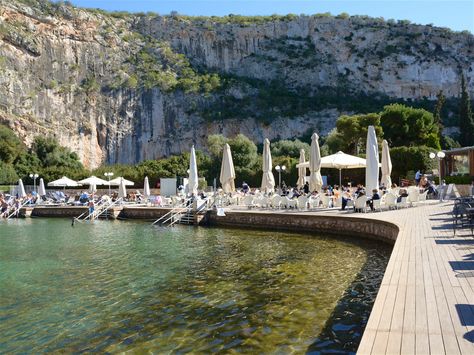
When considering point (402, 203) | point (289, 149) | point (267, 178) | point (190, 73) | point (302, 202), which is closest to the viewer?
point (402, 203)

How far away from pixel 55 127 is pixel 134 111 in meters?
11.9

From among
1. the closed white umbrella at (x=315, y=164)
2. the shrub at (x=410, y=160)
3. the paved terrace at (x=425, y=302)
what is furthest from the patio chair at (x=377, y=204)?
the shrub at (x=410, y=160)

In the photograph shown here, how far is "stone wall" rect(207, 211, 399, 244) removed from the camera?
12922 millimetres

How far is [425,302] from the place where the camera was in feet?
16.2

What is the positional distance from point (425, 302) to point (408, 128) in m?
39.8

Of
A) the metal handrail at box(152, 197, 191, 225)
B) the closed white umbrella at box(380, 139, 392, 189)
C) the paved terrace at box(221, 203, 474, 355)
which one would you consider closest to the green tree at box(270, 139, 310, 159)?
the metal handrail at box(152, 197, 191, 225)

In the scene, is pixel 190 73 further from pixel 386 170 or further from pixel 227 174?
pixel 386 170

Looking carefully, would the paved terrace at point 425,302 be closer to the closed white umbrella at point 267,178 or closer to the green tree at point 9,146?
the closed white umbrella at point 267,178

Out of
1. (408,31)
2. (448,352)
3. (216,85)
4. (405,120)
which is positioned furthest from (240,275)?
(408,31)

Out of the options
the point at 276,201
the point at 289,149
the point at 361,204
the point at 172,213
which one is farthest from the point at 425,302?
the point at 289,149

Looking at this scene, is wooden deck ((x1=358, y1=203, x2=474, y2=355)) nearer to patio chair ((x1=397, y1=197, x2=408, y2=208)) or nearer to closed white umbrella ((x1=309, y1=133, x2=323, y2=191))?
patio chair ((x1=397, y1=197, x2=408, y2=208))

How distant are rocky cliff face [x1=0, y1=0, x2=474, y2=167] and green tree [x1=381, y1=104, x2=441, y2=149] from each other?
26.2m

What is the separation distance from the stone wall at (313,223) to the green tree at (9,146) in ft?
136

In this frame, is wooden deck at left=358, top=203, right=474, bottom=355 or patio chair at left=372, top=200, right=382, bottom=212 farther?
patio chair at left=372, top=200, right=382, bottom=212
